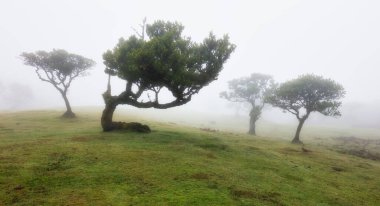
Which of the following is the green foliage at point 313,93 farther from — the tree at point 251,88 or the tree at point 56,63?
the tree at point 56,63

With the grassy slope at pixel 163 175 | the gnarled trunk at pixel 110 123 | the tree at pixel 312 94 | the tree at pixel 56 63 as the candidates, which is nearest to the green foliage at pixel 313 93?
the tree at pixel 312 94

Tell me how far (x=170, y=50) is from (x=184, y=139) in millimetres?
10641

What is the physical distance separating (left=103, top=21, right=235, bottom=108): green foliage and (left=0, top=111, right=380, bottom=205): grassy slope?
6643 millimetres

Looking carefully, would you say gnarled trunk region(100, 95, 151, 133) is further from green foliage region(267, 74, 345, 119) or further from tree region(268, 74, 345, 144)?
Result: green foliage region(267, 74, 345, 119)

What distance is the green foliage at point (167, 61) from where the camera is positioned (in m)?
Answer: 32.6

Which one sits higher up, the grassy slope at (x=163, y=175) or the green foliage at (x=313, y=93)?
the green foliage at (x=313, y=93)

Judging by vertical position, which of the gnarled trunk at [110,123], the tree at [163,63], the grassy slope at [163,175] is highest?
the tree at [163,63]

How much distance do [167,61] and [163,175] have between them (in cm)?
1579

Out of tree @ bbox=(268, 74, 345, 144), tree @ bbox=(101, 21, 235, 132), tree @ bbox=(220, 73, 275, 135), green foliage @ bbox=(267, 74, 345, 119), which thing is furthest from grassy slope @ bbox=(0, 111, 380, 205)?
tree @ bbox=(220, 73, 275, 135)

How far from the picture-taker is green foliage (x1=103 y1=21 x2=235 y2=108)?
107ft

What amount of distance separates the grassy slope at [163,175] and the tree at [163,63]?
6.25m

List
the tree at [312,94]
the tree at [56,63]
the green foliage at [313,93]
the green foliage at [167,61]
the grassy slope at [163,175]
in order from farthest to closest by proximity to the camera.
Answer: the tree at [56,63] → the green foliage at [313,93] → the tree at [312,94] → the green foliage at [167,61] → the grassy slope at [163,175]

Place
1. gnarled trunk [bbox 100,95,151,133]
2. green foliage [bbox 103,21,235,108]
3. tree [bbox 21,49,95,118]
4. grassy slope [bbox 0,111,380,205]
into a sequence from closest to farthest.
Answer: grassy slope [bbox 0,111,380,205] < green foliage [bbox 103,21,235,108] < gnarled trunk [bbox 100,95,151,133] < tree [bbox 21,49,95,118]

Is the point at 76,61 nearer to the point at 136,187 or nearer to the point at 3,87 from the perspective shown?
the point at 136,187
